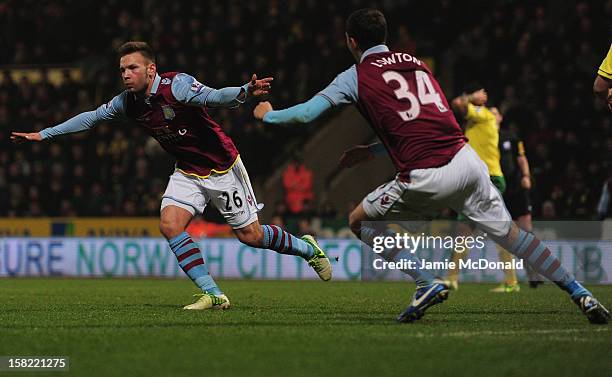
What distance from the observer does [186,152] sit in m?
8.93

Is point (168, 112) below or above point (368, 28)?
below

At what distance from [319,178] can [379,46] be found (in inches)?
524

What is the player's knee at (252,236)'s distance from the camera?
30.2 feet

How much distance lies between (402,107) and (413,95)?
0.11 meters

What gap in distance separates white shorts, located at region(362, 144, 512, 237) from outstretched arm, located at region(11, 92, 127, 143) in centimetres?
281

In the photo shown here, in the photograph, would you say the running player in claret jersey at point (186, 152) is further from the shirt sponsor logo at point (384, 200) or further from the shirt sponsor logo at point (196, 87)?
the shirt sponsor logo at point (384, 200)

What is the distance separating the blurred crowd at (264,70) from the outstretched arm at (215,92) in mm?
8648

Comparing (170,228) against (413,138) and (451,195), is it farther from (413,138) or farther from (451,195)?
(451,195)

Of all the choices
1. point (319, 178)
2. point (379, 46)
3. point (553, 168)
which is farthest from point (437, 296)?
point (319, 178)

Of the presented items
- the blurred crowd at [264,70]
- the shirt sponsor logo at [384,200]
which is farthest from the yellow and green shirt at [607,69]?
the blurred crowd at [264,70]

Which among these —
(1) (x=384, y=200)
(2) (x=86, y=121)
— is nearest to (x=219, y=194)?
(2) (x=86, y=121)

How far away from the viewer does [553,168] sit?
17.0 meters

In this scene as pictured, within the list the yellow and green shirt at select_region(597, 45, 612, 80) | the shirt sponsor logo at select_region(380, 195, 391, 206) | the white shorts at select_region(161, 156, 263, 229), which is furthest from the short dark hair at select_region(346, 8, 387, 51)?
the white shorts at select_region(161, 156, 263, 229)

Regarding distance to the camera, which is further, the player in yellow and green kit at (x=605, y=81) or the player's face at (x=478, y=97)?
the player's face at (x=478, y=97)
